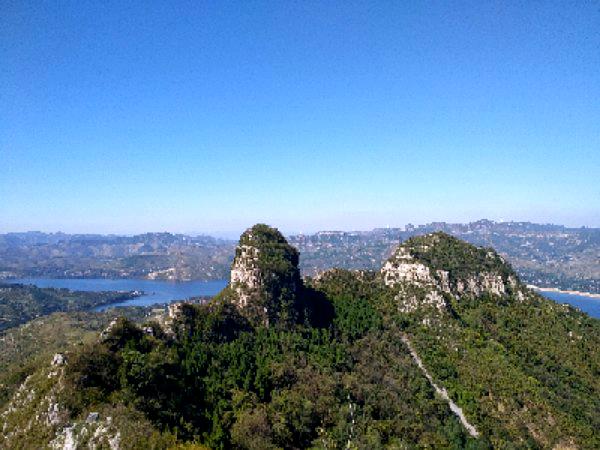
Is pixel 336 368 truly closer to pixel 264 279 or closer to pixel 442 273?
pixel 264 279

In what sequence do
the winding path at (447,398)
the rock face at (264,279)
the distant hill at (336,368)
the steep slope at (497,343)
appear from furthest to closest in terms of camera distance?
the rock face at (264,279) → the steep slope at (497,343) → the winding path at (447,398) → the distant hill at (336,368)

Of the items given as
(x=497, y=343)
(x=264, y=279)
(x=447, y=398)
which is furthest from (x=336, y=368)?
(x=497, y=343)

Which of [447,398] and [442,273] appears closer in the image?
[447,398]

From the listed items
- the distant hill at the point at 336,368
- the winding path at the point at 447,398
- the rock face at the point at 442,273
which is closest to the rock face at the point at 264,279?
the distant hill at the point at 336,368

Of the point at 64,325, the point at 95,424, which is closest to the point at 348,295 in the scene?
the point at 95,424

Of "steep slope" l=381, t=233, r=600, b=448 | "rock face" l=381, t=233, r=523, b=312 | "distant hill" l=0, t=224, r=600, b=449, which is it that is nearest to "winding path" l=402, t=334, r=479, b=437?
"distant hill" l=0, t=224, r=600, b=449

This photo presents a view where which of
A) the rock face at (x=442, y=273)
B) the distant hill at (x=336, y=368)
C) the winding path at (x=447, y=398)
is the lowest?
the winding path at (x=447, y=398)

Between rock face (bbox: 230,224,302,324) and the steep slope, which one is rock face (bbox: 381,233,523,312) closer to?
the steep slope

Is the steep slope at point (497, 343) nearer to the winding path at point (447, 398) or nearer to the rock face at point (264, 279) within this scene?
the winding path at point (447, 398)
